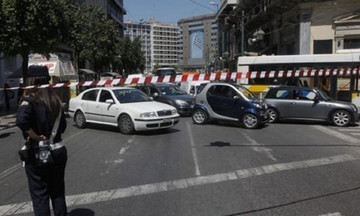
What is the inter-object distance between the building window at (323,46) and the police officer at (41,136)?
30246 millimetres

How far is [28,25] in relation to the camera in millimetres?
21562

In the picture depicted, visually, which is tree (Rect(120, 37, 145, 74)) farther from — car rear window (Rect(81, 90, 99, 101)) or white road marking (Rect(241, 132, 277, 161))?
white road marking (Rect(241, 132, 277, 161))

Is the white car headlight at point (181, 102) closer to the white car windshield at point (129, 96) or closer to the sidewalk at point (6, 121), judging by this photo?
the white car windshield at point (129, 96)

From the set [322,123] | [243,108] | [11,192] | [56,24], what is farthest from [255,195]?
[56,24]

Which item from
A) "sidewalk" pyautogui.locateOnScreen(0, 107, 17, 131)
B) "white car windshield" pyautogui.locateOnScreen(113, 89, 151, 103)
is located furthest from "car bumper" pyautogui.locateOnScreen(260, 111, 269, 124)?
"sidewalk" pyautogui.locateOnScreen(0, 107, 17, 131)

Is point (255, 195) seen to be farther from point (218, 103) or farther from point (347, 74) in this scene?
point (347, 74)

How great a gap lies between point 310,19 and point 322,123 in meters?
16.8

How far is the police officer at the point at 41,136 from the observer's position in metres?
4.65

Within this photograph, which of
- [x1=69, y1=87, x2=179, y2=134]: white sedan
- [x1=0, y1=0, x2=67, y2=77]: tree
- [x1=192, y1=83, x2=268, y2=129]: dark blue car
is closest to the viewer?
[x1=69, y1=87, x2=179, y2=134]: white sedan

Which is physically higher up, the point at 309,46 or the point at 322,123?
the point at 309,46

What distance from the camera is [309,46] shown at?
107ft

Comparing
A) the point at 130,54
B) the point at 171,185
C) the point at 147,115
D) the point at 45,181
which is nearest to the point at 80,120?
the point at 147,115

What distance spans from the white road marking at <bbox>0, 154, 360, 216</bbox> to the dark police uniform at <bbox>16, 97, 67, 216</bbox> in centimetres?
151

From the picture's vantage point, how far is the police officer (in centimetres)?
465
